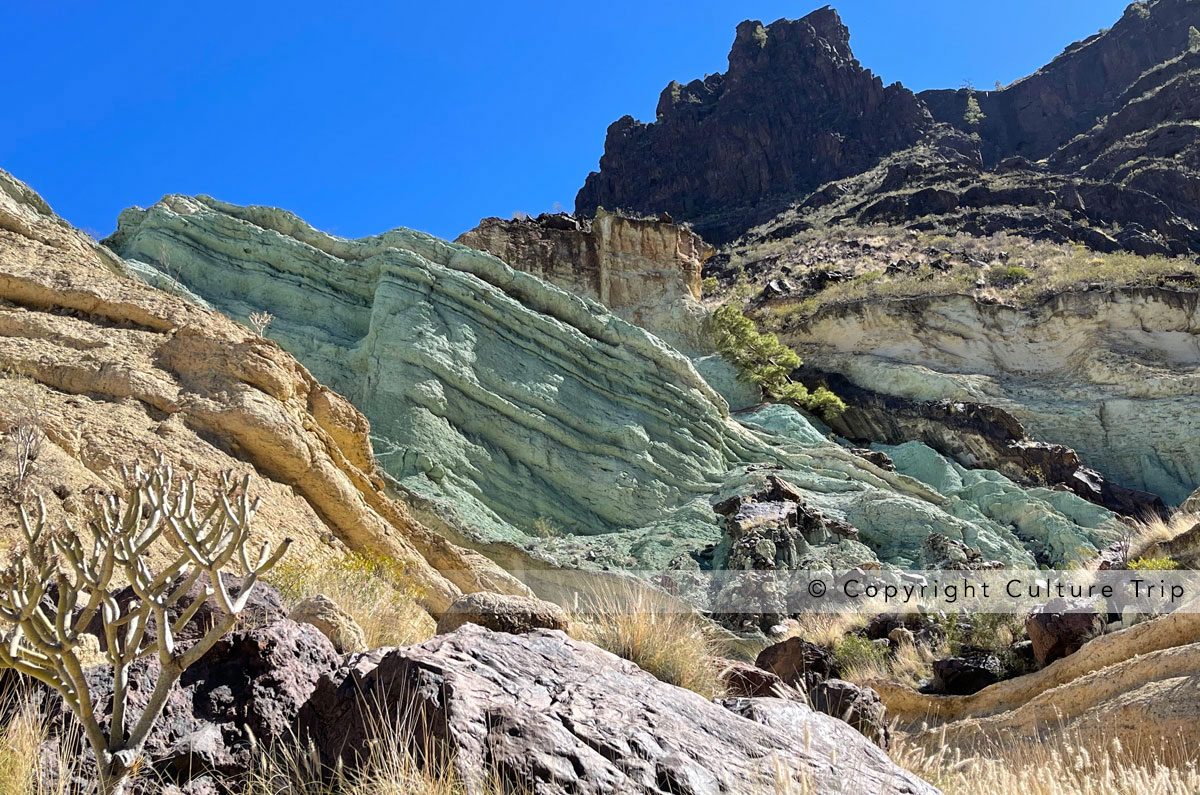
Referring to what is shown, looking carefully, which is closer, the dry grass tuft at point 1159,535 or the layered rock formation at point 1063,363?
the dry grass tuft at point 1159,535

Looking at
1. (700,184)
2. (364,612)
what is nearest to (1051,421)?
(364,612)

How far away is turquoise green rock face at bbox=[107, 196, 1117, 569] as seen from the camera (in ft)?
48.5

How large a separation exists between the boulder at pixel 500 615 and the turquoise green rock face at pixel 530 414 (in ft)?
22.1

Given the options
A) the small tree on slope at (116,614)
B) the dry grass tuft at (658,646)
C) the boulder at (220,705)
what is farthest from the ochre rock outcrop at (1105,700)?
the small tree on slope at (116,614)

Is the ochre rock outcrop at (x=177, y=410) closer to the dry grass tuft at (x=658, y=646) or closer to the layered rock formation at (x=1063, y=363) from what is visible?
the dry grass tuft at (x=658, y=646)

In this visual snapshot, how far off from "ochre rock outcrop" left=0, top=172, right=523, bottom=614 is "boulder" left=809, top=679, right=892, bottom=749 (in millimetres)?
3617

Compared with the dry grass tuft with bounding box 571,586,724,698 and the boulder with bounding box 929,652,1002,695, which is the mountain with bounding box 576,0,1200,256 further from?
the dry grass tuft with bounding box 571,586,724,698

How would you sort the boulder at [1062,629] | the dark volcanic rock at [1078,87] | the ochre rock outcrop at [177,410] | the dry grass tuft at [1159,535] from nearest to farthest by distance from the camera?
1. the boulder at [1062,629]
2. the ochre rock outcrop at [177,410]
3. the dry grass tuft at [1159,535]
4. the dark volcanic rock at [1078,87]

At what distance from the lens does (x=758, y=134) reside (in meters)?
74.4


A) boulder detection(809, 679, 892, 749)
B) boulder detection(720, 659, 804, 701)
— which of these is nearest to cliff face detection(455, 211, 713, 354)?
boulder detection(720, 659, 804, 701)

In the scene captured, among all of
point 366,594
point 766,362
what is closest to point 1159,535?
point 366,594

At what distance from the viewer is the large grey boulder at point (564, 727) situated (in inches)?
127

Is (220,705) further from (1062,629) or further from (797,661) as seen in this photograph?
(1062,629)

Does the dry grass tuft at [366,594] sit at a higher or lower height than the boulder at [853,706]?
higher
